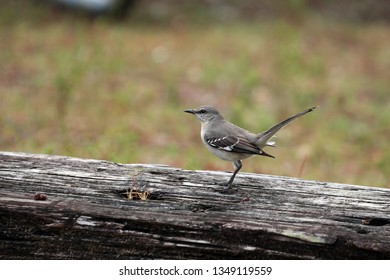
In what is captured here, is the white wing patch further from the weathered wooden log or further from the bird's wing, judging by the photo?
the weathered wooden log

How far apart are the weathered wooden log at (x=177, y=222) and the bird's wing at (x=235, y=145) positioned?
841 mm

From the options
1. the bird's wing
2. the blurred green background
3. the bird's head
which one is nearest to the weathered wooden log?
the bird's wing

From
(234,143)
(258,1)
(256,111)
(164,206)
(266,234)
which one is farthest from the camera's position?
(258,1)

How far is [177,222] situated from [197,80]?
7841 mm

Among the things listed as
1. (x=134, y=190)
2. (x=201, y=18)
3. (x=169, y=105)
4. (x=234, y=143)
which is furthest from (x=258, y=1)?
(x=134, y=190)

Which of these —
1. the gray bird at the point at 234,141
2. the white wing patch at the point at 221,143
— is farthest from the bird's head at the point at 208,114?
the white wing patch at the point at 221,143

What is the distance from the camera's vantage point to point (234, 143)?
4.71 metres

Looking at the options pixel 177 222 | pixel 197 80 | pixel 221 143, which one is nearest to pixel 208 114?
pixel 221 143

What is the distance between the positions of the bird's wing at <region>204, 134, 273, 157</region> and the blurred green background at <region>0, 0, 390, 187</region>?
174cm

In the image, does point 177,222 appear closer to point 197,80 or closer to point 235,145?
point 235,145

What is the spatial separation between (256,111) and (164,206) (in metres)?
6.08

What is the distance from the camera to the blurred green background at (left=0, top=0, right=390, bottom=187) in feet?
26.4

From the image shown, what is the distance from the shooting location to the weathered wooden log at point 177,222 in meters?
3.31

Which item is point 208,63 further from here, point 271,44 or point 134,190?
point 134,190
